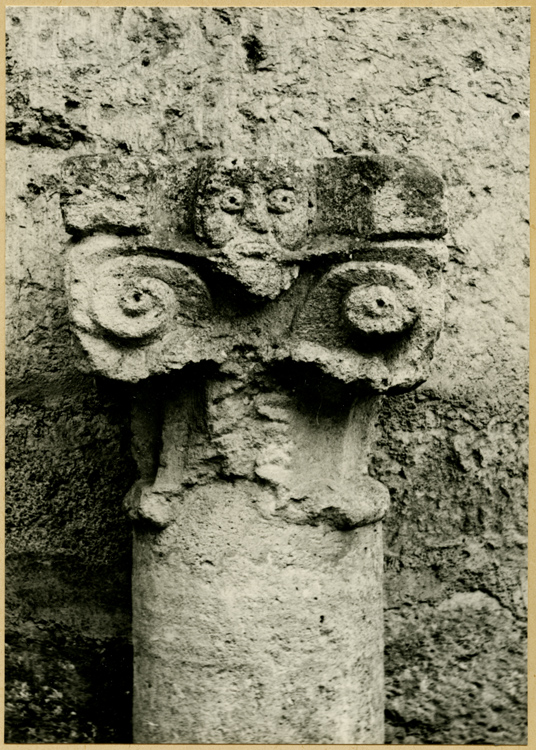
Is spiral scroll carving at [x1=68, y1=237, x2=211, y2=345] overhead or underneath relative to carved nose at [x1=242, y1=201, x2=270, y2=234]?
underneath

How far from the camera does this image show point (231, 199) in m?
1.69

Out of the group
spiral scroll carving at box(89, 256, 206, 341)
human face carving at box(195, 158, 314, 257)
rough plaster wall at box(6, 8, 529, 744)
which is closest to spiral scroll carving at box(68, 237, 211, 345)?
spiral scroll carving at box(89, 256, 206, 341)

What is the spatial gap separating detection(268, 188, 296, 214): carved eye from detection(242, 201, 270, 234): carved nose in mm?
17

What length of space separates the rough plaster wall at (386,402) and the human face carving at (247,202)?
55 centimetres

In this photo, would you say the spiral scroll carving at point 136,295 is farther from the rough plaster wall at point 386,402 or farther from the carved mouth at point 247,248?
the rough plaster wall at point 386,402

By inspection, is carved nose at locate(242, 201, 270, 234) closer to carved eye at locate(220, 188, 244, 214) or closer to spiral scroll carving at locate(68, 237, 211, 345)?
carved eye at locate(220, 188, 244, 214)

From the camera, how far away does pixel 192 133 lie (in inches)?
88.2

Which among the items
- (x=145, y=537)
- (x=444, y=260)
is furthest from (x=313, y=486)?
(x=444, y=260)

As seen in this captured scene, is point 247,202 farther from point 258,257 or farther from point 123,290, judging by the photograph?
point 123,290

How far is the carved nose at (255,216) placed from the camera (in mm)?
1688

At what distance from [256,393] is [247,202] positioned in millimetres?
356

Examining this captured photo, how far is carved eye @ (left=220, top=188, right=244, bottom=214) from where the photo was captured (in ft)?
5.53

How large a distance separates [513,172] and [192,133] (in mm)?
743

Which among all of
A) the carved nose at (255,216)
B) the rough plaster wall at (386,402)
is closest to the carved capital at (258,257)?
the carved nose at (255,216)
